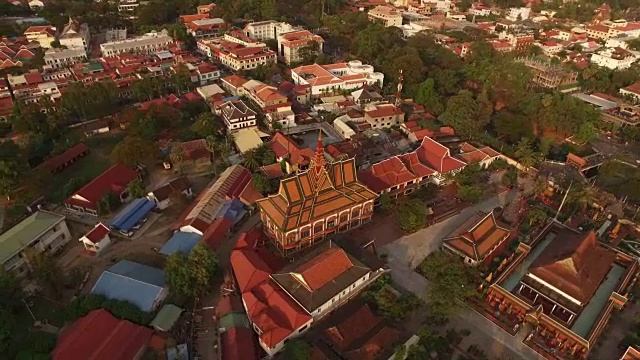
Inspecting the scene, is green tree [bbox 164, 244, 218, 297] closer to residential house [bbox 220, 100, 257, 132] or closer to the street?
the street

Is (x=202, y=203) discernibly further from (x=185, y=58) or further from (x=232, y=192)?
(x=185, y=58)

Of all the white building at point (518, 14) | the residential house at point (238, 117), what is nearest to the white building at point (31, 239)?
the residential house at point (238, 117)

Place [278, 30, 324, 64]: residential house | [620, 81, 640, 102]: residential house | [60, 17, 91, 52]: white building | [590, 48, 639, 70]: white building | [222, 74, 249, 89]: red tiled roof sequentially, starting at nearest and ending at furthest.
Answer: [222, 74, 249, 89]: red tiled roof
[620, 81, 640, 102]: residential house
[278, 30, 324, 64]: residential house
[60, 17, 91, 52]: white building
[590, 48, 639, 70]: white building

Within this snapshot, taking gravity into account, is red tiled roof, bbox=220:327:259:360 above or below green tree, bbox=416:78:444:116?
below

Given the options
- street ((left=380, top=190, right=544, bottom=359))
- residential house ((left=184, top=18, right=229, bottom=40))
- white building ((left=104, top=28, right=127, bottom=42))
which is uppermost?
residential house ((left=184, top=18, right=229, bottom=40))

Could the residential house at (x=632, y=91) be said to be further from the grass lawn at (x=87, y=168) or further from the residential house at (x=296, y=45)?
the grass lawn at (x=87, y=168)

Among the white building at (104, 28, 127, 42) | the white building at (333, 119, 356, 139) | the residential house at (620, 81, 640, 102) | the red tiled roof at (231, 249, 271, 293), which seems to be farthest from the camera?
the white building at (104, 28, 127, 42)

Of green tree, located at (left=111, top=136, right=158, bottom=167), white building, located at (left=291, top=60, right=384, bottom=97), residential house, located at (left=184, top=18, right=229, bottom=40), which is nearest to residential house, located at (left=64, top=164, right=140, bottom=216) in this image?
green tree, located at (left=111, top=136, right=158, bottom=167)

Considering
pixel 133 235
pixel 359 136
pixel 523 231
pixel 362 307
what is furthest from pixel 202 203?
pixel 523 231
